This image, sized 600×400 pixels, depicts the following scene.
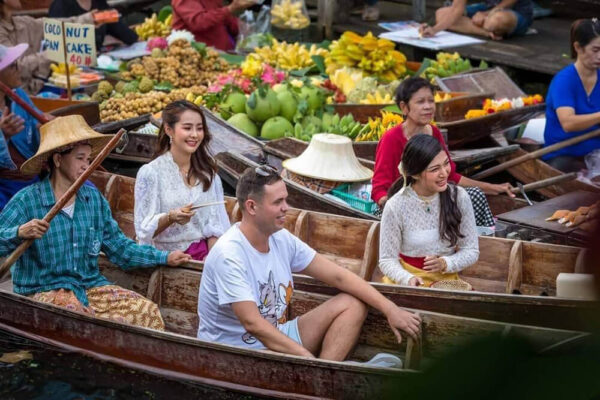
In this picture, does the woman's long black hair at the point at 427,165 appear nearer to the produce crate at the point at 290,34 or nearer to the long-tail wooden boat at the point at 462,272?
the long-tail wooden boat at the point at 462,272

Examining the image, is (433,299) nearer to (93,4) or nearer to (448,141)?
(448,141)

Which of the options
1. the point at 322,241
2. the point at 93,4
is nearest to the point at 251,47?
the point at 93,4

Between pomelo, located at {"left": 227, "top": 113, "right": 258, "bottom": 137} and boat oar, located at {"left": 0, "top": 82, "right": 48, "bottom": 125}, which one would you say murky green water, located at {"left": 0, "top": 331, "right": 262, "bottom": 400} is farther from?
pomelo, located at {"left": 227, "top": 113, "right": 258, "bottom": 137}

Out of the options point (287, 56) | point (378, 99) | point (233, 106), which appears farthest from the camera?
point (287, 56)

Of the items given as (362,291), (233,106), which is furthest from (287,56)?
(362,291)

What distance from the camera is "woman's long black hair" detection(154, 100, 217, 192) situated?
4641mm

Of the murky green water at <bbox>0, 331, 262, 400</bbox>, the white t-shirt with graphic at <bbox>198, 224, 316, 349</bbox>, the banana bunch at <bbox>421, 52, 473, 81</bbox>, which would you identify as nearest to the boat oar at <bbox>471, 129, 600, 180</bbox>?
the banana bunch at <bbox>421, 52, 473, 81</bbox>

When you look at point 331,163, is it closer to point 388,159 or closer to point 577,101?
point 388,159

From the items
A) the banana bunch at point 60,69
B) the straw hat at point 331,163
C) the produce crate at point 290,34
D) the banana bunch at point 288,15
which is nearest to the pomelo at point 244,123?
the straw hat at point 331,163

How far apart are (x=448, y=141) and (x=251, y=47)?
365 cm

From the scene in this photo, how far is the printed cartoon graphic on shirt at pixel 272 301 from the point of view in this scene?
12.4 feet

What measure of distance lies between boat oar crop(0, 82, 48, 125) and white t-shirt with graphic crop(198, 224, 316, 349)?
2267 millimetres

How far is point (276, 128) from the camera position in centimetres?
686

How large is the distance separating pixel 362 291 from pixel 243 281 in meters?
0.61
